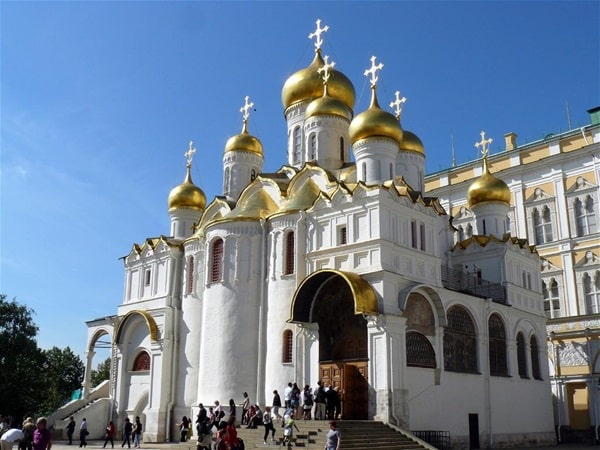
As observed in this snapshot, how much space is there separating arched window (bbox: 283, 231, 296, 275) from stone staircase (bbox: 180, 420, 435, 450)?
5.72 m

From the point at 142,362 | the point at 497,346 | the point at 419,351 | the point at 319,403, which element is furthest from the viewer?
the point at 142,362

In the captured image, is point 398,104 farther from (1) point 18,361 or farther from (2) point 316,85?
(1) point 18,361

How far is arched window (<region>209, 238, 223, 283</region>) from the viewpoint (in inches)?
939

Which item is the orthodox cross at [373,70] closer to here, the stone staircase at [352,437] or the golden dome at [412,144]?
the golden dome at [412,144]

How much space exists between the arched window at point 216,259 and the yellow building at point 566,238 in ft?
40.4

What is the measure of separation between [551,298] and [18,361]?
A: 90.1ft

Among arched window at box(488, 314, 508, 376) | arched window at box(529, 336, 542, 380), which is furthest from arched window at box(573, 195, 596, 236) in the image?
arched window at box(488, 314, 508, 376)

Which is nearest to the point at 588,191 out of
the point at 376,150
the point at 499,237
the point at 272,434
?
the point at 499,237

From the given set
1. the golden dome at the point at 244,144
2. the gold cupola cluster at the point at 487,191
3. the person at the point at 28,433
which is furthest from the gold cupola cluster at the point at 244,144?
the person at the point at 28,433

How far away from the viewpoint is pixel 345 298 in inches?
832

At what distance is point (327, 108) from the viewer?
1041 inches

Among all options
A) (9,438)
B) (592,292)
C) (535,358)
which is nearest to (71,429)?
(9,438)

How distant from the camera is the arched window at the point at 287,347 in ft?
70.6

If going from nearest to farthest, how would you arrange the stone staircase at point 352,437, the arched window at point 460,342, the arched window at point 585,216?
1. the stone staircase at point 352,437
2. the arched window at point 460,342
3. the arched window at point 585,216
